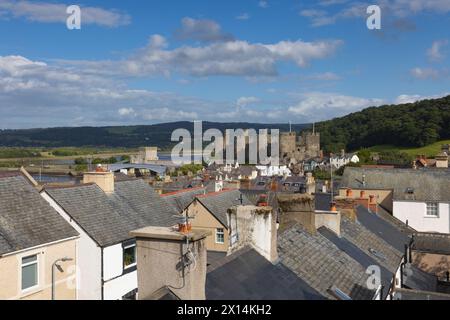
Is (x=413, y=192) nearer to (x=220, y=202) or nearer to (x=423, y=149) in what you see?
(x=220, y=202)

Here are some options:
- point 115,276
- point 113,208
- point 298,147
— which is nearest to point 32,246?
point 115,276

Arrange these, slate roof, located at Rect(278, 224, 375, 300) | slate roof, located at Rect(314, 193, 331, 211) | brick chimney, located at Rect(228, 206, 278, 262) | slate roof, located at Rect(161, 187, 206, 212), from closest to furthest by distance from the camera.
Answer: brick chimney, located at Rect(228, 206, 278, 262) < slate roof, located at Rect(278, 224, 375, 300) < slate roof, located at Rect(161, 187, 206, 212) < slate roof, located at Rect(314, 193, 331, 211)

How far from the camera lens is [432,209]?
3662cm

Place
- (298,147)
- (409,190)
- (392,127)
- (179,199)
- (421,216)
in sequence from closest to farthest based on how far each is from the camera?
(179,199) → (421,216) → (409,190) → (392,127) → (298,147)

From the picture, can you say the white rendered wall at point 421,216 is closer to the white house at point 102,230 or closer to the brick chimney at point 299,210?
the brick chimney at point 299,210

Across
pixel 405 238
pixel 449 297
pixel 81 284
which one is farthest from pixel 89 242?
pixel 405 238

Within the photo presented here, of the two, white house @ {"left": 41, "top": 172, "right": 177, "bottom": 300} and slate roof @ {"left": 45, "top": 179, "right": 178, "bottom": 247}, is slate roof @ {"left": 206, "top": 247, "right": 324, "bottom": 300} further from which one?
white house @ {"left": 41, "top": 172, "right": 177, "bottom": 300}

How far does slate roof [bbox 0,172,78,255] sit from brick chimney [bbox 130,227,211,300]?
22.4 feet

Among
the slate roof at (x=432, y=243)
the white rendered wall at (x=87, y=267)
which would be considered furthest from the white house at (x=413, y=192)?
the white rendered wall at (x=87, y=267)

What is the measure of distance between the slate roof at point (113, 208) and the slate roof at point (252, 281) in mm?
6148

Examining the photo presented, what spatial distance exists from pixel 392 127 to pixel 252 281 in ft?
434

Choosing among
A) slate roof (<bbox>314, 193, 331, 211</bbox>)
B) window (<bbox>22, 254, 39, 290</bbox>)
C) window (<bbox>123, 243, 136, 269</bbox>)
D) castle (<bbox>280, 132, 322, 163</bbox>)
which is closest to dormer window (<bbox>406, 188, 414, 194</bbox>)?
slate roof (<bbox>314, 193, 331, 211</bbox>)

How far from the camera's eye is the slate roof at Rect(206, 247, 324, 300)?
9773 millimetres
